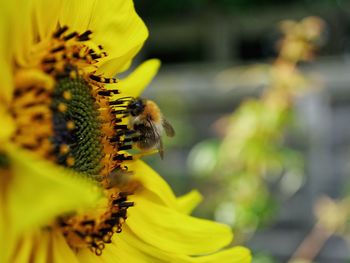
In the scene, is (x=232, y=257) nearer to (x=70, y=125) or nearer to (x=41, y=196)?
(x=70, y=125)

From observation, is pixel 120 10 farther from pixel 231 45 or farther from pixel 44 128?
pixel 231 45

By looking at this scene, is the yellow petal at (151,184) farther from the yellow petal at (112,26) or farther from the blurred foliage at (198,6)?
the blurred foliage at (198,6)

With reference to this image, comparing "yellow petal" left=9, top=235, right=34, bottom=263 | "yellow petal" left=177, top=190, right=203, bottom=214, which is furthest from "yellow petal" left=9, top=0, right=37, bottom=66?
"yellow petal" left=177, top=190, right=203, bottom=214

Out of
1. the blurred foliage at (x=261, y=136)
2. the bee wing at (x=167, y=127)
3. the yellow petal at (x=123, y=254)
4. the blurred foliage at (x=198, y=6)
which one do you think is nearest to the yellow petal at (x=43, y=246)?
the yellow petal at (x=123, y=254)

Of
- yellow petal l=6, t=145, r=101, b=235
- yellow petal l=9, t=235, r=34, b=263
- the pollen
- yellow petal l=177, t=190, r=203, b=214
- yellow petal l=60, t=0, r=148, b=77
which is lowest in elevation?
yellow petal l=9, t=235, r=34, b=263

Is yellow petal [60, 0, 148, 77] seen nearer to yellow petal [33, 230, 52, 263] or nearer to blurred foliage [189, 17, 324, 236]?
yellow petal [33, 230, 52, 263]

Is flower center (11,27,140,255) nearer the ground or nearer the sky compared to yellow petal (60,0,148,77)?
nearer the ground

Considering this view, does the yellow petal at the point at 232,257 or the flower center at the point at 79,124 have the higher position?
the flower center at the point at 79,124
